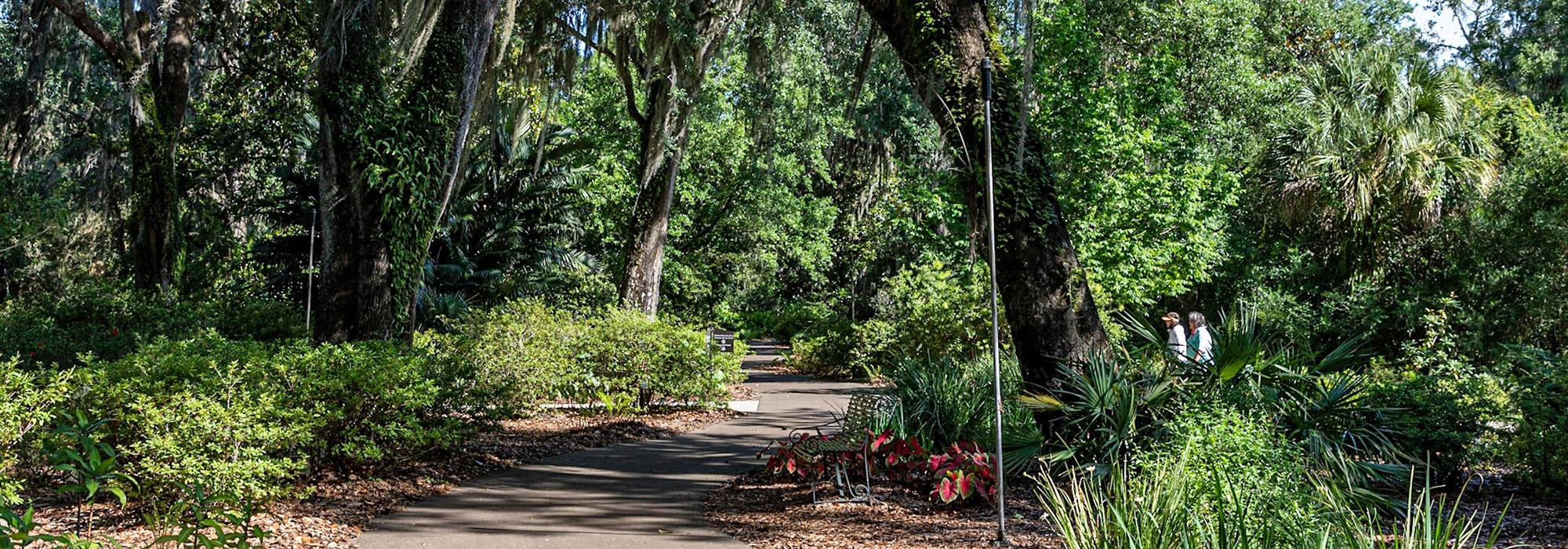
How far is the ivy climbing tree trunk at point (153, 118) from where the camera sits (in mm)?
17078

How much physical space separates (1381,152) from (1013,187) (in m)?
11.6

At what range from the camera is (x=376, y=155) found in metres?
9.67

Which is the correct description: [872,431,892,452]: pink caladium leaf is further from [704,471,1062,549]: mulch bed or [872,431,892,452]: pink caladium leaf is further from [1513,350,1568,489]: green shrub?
[1513,350,1568,489]: green shrub

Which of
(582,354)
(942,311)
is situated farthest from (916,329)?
(582,354)

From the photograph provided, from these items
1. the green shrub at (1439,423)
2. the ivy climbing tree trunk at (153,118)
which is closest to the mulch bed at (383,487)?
the green shrub at (1439,423)

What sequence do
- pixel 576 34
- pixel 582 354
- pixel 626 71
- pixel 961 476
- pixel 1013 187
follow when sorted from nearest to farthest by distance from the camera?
pixel 961 476, pixel 1013 187, pixel 582 354, pixel 576 34, pixel 626 71

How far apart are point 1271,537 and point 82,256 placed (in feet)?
115

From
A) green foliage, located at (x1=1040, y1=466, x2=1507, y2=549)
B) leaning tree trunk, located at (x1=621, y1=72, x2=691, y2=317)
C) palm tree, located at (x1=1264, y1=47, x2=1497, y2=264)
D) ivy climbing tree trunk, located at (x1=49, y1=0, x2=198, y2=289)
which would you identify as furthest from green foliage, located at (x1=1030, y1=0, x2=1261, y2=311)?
ivy climbing tree trunk, located at (x1=49, y1=0, x2=198, y2=289)

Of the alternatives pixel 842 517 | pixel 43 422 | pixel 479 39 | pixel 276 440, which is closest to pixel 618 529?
Answer: pixel 842 517

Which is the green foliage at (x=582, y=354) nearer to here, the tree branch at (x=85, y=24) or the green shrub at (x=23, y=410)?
the green shrub at (x=23, y=410)

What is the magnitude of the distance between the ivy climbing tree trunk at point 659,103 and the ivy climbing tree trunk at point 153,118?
7.22 metres

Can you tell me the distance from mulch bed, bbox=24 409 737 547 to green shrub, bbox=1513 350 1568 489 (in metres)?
8.31

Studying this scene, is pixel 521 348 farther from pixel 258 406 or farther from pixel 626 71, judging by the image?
pixel 626 71

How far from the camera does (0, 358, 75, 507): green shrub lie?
19.2 ft
